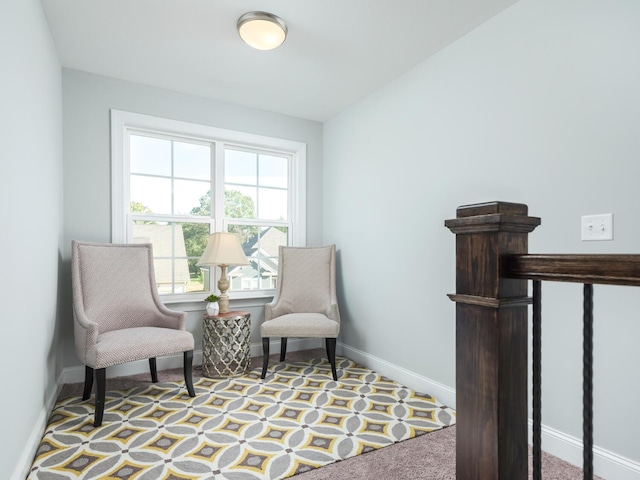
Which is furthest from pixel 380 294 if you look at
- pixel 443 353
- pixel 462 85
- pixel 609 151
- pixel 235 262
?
pixel 609 151

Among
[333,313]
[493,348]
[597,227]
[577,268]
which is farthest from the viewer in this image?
[333,313]

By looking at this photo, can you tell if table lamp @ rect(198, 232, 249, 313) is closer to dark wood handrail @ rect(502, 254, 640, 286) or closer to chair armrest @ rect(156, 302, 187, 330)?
chair armrest @ rect(156, 302, 187, 330)

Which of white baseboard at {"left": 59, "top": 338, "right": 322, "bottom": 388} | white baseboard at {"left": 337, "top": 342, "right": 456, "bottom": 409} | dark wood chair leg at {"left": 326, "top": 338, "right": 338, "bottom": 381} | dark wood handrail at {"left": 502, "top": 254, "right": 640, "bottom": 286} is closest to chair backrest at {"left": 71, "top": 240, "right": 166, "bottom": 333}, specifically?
white baseboard at {"left": 59, "top": 338, "right": 322, "bottom": 388}

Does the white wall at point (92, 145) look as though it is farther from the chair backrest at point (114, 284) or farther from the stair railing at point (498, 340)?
the stair railing at point (498, 340)

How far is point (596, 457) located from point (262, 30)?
2959mm

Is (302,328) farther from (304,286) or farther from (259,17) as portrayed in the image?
(259,17)

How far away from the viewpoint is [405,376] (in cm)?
301

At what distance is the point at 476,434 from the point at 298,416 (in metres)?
1.79

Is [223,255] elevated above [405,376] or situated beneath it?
elevated above

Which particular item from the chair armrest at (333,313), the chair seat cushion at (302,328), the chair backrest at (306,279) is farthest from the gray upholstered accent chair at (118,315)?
the chair armrest at (333,313)

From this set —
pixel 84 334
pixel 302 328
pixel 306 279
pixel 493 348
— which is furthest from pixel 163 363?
pixel 493 348

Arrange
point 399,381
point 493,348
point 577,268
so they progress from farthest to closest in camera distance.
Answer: point 399,381, point 493,348, point 577,268

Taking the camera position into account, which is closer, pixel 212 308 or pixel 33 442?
pixel 33 442

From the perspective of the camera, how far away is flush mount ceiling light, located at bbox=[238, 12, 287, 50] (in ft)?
7.72
